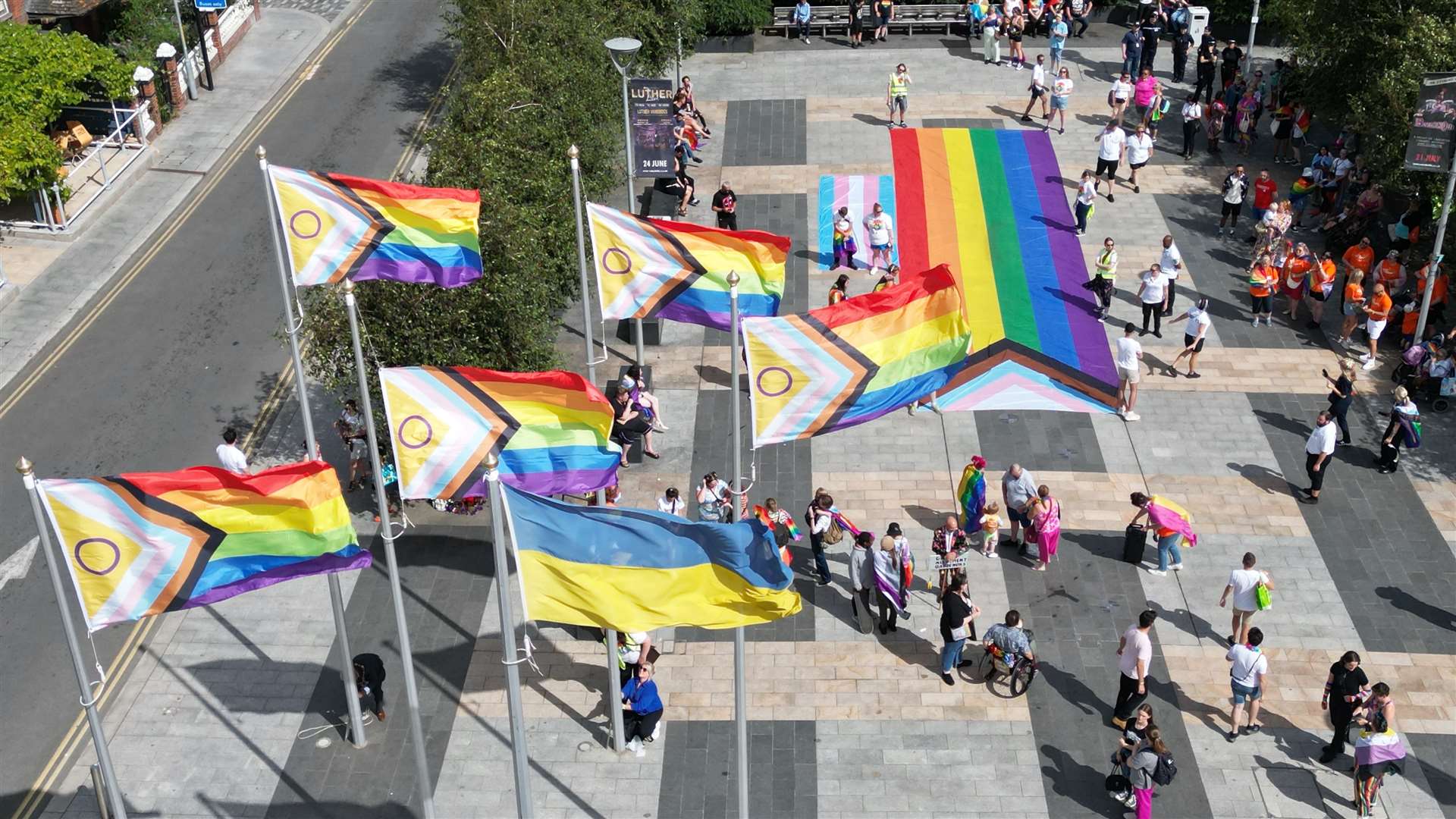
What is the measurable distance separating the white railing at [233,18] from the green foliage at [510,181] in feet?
44.7

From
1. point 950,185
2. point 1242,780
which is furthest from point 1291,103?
point 1242,780

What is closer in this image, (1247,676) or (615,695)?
(615,695)

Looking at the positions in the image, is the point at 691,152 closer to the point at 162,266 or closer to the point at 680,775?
the point at 162,266

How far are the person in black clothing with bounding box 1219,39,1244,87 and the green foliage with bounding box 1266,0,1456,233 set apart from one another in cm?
170

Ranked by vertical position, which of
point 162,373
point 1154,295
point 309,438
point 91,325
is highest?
point 309,438

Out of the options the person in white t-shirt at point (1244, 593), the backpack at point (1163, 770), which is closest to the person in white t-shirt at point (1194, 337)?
the person in white t-shirt at point (1244, 593)

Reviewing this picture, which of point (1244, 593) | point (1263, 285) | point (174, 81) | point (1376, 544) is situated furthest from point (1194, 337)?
point (174, 81)

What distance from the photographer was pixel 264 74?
4041cm

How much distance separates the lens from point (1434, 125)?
27.3 m

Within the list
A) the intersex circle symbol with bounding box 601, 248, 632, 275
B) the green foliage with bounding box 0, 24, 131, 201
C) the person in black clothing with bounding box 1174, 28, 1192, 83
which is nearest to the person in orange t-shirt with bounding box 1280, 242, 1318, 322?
the person in black clothing with bounding box 1174, 28, 1192, 83

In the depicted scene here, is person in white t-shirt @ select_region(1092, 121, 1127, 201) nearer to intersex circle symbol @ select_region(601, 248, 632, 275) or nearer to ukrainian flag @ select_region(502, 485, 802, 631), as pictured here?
intersex circle symbol @ select_region(601, 248, 632, 275)

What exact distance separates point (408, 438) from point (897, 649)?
820 centimetres

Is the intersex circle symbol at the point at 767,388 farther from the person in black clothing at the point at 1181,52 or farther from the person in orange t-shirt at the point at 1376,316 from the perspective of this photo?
the person in black clothing at the point at 1181,52

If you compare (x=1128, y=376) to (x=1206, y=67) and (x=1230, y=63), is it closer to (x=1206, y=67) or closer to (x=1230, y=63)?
(x=1206, y=67)
